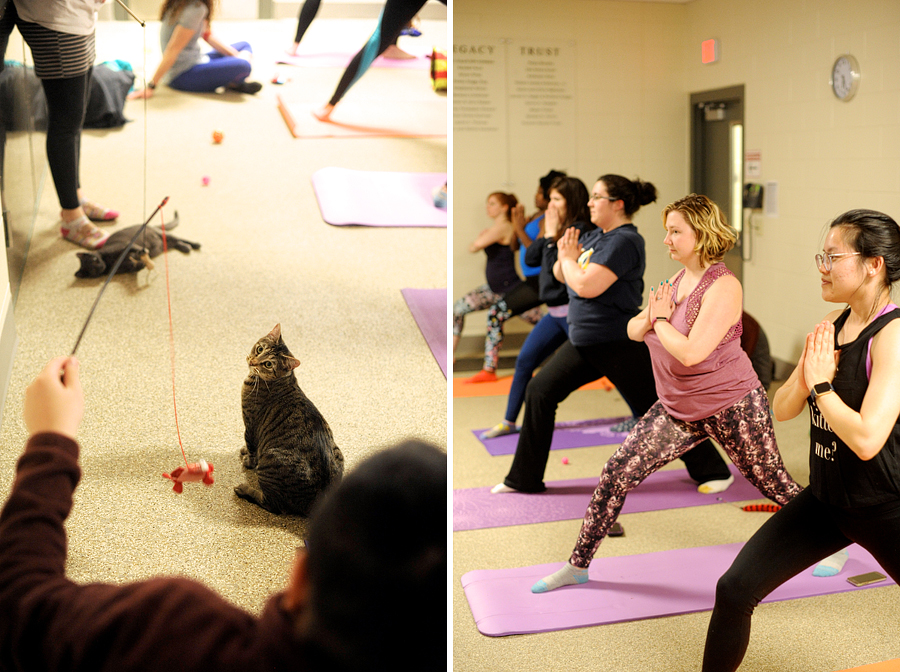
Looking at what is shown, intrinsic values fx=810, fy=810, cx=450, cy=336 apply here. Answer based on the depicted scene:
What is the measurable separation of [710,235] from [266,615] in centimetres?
176

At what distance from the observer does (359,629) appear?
872mm

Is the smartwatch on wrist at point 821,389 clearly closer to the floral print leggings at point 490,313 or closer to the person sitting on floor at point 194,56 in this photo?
the person sitting on floor at point 194,56

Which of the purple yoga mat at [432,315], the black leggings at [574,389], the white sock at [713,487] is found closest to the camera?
the purple yoga mat at [432,315]

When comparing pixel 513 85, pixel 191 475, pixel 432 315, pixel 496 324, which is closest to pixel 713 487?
pixel 496 324

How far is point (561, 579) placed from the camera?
2646 mm

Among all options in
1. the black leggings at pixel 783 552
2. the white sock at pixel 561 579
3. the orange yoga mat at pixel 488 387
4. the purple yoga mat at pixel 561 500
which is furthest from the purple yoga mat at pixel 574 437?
the black leggings at pixel 783 552

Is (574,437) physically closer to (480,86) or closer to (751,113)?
(751,113)

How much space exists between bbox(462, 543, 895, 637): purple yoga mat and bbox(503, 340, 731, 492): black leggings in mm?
541

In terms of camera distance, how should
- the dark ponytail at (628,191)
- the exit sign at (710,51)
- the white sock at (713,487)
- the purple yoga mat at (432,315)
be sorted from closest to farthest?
the purple yoga mat at (432,315) → the dark ponytail at (628,191) → the white sock at (713,487) → the exit sign at (710,51)

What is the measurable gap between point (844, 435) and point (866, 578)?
1239 mm

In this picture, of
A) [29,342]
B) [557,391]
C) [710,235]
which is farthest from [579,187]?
[29,342]

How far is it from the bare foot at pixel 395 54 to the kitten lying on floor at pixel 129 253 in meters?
0.70

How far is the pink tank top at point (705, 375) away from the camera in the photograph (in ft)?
7.56

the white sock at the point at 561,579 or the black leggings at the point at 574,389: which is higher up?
the black leggings at the point at 574,389
